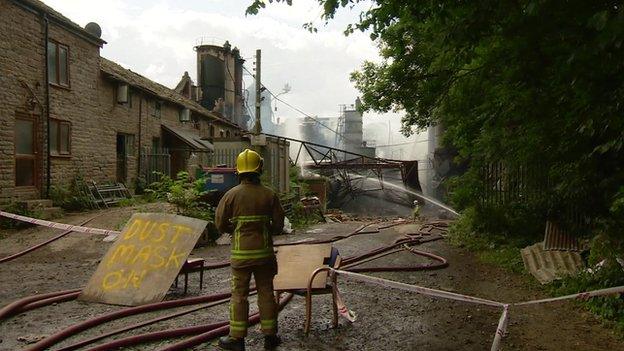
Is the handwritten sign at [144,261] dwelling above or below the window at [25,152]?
below

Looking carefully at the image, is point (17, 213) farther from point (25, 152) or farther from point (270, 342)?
point (270, 342)

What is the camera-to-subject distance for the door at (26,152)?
1332 centimetres

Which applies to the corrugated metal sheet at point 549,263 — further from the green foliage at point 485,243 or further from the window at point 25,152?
the window at point 25,152

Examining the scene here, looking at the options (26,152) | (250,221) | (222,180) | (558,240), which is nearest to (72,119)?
(26,152)

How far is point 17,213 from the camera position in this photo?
12359 millimetres

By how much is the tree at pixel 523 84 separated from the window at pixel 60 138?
10154mm

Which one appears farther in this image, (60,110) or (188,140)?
(188,140)

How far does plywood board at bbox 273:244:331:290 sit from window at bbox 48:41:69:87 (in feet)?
42.0

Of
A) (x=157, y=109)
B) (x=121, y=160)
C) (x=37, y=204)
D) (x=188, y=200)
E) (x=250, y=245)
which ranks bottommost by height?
(x=37, y=204)

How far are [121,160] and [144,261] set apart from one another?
14297mm

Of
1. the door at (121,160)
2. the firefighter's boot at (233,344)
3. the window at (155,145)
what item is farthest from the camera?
the window at (155,145)

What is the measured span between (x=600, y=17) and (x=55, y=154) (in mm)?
15397

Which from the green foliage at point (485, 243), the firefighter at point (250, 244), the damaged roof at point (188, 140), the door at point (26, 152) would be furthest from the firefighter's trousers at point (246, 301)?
the damaged roof at point (188, 140)

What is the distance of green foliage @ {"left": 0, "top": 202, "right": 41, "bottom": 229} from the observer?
1176 cm
